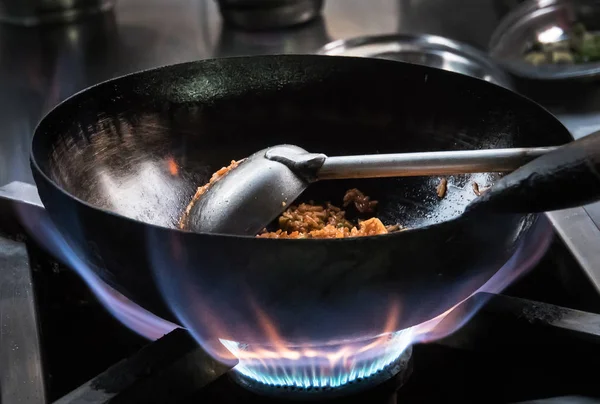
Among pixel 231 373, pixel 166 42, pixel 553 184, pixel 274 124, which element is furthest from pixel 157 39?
pixel 553 184

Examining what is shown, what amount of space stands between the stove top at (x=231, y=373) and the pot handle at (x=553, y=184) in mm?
252

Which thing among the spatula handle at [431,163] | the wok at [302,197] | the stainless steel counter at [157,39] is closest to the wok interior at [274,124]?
the wok at [302,197]

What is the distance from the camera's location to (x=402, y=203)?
3.10 feet

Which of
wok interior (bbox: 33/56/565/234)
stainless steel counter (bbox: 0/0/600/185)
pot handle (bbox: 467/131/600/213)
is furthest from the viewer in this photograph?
stainless steel counter (bbox: 0/0/600/185)

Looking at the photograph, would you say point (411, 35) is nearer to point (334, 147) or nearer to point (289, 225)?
point (334, 147)

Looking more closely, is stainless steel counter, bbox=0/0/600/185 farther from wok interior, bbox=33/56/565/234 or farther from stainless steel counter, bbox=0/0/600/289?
wok interior, bbox=33/56/565/234

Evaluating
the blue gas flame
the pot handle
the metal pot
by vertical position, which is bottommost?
the blue gas flame

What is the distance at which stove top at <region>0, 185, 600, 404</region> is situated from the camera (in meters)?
0.69

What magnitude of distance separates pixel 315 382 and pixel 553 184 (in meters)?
0.33

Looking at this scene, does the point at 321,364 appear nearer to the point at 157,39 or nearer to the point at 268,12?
the point at 268,12

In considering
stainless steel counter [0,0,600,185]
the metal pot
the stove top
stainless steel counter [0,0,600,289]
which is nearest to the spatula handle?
the stove top

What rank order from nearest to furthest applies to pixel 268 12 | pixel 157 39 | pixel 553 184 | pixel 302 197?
pixel 553 184
pixel 302 197
pixel 268 12
pixel 157 39

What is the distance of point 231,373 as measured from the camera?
0.76m

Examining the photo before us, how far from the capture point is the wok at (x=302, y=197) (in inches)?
21.5
